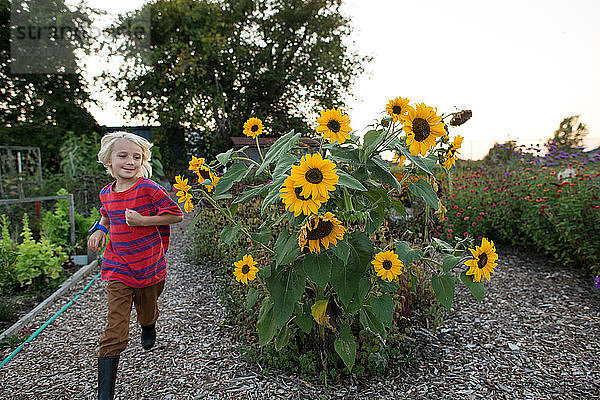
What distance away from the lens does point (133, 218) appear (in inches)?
80.3

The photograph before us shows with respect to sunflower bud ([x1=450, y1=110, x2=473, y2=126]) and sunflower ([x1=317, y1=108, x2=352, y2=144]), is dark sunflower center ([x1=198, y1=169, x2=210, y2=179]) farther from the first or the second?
sunflower bud ([x1=450, y1=110, x2=473, y2=126])

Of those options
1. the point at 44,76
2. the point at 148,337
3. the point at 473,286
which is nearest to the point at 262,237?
the point at 473,286

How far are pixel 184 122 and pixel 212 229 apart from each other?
7.96 m

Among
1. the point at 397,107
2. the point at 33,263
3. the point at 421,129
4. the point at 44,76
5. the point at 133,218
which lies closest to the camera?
the point at 421,129

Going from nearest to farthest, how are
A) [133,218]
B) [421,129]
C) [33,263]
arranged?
[421,129]
[133,218]
[33,263]

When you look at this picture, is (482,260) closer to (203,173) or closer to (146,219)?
(203,173)

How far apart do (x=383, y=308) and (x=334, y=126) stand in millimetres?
843

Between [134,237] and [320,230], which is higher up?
[320,230]

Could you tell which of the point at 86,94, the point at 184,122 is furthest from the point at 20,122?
the point at 184,122

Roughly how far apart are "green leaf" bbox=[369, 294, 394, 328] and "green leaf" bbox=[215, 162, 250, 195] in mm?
830

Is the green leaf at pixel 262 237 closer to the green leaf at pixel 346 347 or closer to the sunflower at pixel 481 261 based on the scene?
the green leaf at pixel 346 347

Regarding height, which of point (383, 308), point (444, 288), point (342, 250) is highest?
point (342, 250)

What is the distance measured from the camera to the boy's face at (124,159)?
85.3 inches

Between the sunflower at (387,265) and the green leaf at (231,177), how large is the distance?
27.7 inches
